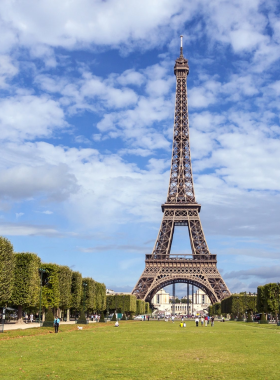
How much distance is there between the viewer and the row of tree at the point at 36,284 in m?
46.9

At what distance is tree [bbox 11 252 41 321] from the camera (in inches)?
2114

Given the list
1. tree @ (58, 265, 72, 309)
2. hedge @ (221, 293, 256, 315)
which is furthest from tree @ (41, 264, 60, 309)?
hedge @ (221, 293, 256, 315)

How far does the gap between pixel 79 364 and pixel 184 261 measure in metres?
86.6

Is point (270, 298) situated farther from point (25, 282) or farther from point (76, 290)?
point (25, 282)

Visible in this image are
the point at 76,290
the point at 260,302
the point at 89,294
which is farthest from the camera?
the point at 260,302

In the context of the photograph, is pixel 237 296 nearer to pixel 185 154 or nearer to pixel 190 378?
pixel 185 154

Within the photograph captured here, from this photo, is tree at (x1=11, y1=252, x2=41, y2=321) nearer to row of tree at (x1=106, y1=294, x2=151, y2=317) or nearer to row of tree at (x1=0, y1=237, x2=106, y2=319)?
row of tree at (x1=0, y1=237, x2=106, y2=319)

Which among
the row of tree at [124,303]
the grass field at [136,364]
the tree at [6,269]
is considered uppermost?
the tree at [6,269]

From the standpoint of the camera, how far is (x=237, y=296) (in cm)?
9025

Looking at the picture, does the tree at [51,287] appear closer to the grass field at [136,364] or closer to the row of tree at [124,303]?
the row of tree at [124,303]

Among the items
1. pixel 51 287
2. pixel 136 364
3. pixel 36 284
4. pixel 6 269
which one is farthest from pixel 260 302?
pixel 136 364

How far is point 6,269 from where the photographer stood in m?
46.5

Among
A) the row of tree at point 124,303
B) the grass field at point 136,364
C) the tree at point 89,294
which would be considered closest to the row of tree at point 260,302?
the row of tree at point 124,303

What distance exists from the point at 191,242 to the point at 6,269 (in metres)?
65.3
